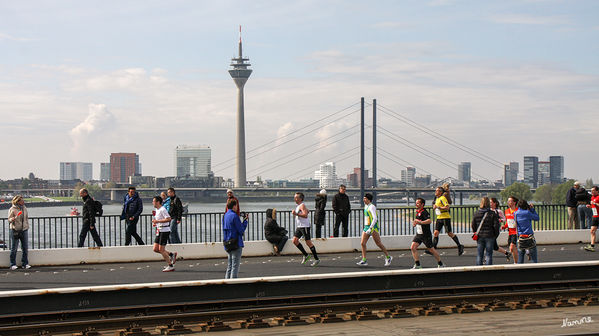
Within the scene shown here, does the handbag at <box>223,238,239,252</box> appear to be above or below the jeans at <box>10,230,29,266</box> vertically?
above

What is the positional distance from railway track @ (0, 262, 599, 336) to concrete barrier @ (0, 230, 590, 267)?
611cm

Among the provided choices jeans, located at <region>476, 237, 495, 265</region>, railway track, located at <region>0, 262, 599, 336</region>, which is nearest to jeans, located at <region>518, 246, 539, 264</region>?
jeans, located at <region>476, 237, 495, 265</region>

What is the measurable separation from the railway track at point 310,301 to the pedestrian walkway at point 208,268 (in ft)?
8.72

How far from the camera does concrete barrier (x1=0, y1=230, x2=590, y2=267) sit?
54.1ft

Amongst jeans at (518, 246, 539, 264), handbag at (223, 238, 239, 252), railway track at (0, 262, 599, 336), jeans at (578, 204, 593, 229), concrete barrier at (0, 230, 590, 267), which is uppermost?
jeans at (578, 204, 593, 229)

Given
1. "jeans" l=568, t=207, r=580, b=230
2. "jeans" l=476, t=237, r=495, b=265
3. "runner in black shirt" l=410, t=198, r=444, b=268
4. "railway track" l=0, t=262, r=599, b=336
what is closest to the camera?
"railway track" l=0, t=262, r=599, b=336

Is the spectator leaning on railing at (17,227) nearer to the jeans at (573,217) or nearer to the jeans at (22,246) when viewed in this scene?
the jeans at (22,246)

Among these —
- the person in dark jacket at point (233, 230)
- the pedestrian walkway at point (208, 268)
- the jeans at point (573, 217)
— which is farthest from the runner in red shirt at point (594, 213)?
the person in dark jacket at point (233, 230)

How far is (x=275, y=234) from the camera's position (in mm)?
17750

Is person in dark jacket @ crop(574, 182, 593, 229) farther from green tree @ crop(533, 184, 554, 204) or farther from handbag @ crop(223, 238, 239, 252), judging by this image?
green tree @ crop(533, 184, 554, 204)

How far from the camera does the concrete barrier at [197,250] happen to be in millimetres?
16484

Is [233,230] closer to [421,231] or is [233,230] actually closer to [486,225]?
[421,231]

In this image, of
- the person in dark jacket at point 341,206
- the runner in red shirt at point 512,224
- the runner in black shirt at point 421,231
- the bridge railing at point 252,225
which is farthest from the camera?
the bridge railing at point 252,225

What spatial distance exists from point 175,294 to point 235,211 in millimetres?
1851
